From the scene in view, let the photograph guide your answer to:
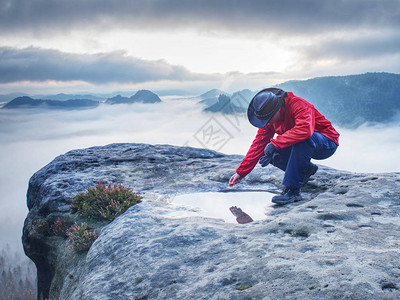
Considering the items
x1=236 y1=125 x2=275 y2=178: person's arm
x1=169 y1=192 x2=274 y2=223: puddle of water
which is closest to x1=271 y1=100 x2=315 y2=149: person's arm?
x1=236 y1=125 x2=275 y2=178: person's arm

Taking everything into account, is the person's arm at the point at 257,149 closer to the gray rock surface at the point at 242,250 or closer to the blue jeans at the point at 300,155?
the blue jeans at the point at 300,155

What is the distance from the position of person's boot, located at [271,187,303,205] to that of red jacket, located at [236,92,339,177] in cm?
104

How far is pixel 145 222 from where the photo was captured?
22.3 ft

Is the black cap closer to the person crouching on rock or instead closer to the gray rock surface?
the person crouching on rock

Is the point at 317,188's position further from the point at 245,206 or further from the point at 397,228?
the point at 397,228

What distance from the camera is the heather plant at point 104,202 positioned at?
798 cm

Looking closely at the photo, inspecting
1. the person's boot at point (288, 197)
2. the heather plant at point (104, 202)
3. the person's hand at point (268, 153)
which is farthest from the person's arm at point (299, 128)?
the heather plant at point (104, 202)

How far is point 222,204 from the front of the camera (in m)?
8.17

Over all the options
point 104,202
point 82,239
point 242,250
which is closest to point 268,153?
point 242,250

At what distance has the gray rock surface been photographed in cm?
378

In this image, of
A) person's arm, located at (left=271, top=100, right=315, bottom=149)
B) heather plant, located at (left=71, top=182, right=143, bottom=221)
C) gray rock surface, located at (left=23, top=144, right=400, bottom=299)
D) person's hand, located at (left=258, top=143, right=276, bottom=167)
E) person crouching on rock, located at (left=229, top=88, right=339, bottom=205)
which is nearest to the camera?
gray rock surface, located at (left=23, top=144, right=400, bottom=299)

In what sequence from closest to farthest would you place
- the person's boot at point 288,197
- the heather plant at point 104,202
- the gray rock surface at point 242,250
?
the gray rock surface at point 242,250, the person's boot at point 288,197, the heather plant at point 104,202

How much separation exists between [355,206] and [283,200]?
5.41 ft

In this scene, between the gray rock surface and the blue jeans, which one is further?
the blue jeans
